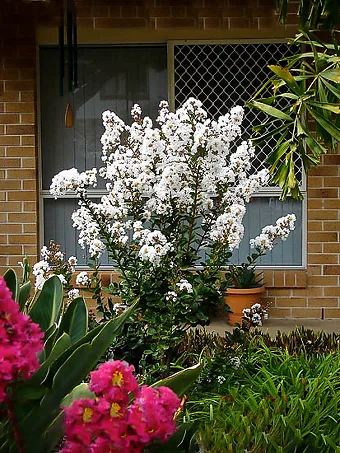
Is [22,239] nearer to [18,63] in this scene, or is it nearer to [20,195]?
[20,195]

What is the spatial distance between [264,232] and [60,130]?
406 centimetres

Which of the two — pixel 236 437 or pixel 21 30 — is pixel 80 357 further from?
pixel 21 30

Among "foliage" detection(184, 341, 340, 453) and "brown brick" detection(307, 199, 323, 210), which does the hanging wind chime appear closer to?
"brown brick" detection(307, 199, 323, 210)

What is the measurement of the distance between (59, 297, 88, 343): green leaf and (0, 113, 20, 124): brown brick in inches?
214

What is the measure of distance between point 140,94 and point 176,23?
828 millimetres

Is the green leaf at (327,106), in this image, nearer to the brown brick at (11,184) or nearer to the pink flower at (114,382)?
the pink flower at (114,382)

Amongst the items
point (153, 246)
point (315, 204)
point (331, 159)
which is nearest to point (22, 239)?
point (315, 204)

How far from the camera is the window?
7.71m

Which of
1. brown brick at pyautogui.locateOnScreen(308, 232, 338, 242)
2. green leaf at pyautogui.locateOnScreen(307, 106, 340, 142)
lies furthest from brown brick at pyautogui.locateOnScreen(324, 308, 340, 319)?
green leaf at pyautogui.locateOnScreen(307, 106, 340, 142)

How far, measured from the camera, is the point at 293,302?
25.2ft

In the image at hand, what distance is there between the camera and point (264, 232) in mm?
4395

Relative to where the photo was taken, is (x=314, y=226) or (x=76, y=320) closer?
(x=76, y=320)

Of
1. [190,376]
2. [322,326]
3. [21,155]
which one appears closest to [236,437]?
[190,376]

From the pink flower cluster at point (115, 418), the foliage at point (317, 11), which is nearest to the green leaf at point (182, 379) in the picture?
the pink flower cluster at point (115, 418)
